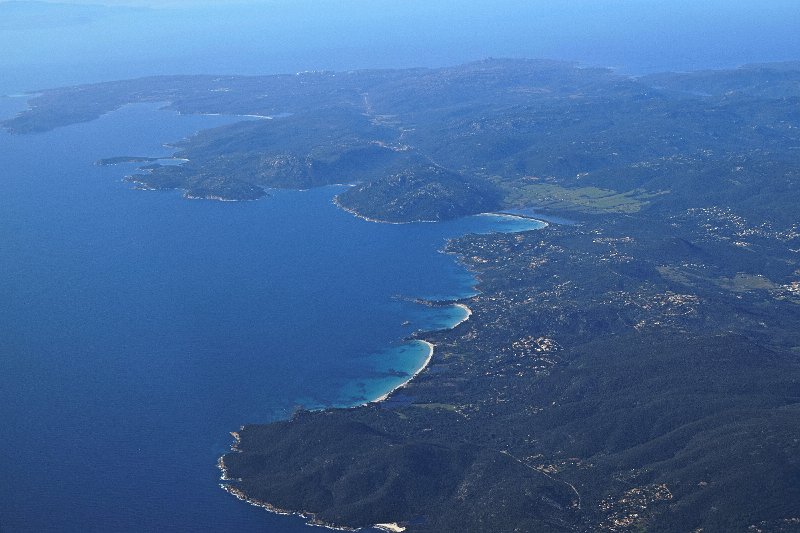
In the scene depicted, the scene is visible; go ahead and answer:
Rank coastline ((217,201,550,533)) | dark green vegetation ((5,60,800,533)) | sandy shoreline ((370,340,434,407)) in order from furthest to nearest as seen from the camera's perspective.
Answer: sandy shoreline ((370,340,434,407)) < coastline ((217,201,550,533)) < dark green vegetation ((5,60,800,533))

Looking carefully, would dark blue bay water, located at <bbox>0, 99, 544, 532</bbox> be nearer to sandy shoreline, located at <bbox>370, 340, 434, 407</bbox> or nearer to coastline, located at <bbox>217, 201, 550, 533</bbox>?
coastline, located at <bbox>217, 201, 550, 533</bbox>

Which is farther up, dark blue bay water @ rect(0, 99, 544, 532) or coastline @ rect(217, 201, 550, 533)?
dark blue bay water @ rect(0, 99, 544, 532)

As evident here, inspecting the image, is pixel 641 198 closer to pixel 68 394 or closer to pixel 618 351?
pixel 618 351

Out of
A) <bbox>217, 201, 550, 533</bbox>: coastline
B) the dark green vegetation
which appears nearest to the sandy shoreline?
<bbox>217, 201, 550, 533</bbox>: coastline

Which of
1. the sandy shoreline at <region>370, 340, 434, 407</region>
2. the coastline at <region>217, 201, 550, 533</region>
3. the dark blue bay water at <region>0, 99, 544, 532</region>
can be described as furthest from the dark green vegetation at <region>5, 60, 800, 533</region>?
the dark blue bay water at <region>0, 99, 544, 532</region>

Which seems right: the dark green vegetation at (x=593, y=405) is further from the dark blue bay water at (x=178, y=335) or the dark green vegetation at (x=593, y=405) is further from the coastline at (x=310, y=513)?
the dark blue bay water at (x=178, y=335)

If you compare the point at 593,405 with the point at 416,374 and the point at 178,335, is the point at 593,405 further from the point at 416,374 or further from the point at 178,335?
the point at 178,335

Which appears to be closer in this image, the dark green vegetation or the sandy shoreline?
the dark green vegetation

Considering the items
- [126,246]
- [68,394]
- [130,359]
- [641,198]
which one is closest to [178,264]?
[126,246]

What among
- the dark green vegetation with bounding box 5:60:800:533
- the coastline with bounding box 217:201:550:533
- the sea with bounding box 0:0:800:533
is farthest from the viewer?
the sea with bounding box 0:0:800:533

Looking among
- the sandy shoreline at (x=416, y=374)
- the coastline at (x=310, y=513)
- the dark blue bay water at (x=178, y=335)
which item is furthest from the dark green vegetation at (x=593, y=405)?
the dark blue bay water at (x=178, y=335)
